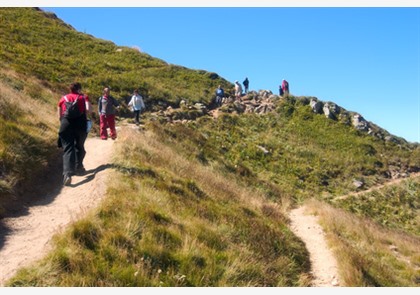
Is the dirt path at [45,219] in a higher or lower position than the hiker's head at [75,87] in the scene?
lower

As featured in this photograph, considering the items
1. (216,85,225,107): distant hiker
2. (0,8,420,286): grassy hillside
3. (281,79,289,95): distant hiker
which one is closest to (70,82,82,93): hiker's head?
(0,8,420,286): grassy hillside

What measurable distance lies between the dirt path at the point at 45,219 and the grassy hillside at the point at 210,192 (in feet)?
1.24

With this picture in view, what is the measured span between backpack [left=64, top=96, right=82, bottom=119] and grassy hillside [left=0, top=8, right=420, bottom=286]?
146 cm

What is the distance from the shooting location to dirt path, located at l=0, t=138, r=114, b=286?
19.3ft

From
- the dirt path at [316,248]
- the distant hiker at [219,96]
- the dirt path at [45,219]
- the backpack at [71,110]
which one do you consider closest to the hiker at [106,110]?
the dirt path at [45,219]

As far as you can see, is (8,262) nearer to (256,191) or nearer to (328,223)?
(328,223)

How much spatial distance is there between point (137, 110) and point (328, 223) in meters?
11.9

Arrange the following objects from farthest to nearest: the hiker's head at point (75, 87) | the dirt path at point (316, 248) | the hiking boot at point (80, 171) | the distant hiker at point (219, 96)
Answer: the distant hiker at point (219, 96) → the hiking boot at point (80, 171) → the hiker's head at point (75, 87) → the dirt path at point (316, 248)

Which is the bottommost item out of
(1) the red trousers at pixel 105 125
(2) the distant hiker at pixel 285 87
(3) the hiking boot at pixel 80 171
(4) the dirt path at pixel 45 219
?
(4) the dirt path at pixel 45 219

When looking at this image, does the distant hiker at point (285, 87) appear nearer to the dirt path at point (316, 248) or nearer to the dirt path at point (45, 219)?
the dirt path at point (316, 248)

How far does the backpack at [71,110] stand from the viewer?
31.6 ft

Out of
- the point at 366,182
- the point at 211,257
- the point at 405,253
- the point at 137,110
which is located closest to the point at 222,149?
the point at 137,110

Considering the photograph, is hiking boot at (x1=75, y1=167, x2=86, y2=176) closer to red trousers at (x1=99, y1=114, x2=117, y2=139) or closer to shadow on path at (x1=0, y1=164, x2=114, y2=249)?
shadow on path at (x1=0, y1=164, x2=114, y2=249)

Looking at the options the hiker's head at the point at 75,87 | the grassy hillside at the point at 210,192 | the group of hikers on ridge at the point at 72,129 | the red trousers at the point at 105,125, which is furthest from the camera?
the red trousers at the point at 105,125
